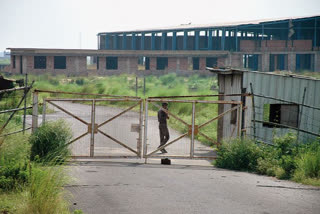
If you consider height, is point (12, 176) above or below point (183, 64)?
below

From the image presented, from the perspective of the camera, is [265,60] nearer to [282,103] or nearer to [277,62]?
[277,62]

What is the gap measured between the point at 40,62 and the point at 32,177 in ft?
172

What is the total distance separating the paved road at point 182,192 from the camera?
9.32 metres

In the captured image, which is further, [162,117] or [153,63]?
[153,63]

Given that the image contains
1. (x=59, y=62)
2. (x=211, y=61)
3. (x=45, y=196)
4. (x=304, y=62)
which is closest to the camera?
(x=45, y=196)

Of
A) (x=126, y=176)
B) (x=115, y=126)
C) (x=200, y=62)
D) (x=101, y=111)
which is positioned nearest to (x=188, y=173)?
(x=126, y=176)

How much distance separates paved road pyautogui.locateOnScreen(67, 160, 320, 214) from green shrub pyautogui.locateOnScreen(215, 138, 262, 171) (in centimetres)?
54

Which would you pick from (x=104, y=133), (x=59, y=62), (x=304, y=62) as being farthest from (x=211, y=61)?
(x=104, y=133)

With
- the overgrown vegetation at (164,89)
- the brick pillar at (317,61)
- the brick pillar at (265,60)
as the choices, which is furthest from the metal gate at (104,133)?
the brick pillar at (317,61)

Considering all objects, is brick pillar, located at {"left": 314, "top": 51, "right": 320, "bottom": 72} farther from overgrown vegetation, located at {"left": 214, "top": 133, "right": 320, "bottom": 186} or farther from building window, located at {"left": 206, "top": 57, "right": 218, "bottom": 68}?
overgrown vegetation, located at {"left": 214, "top": 133, "right": 320, "bottom": 186}

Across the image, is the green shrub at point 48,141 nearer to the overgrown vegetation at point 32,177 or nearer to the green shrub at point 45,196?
the overgrown vegetation at point 32,177

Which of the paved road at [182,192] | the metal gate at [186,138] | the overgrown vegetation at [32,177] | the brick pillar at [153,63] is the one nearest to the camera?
the overgrown vegetation at [32,177]

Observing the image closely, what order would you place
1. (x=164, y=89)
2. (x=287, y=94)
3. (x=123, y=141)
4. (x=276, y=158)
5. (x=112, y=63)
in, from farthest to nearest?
(x=112, y=63)
(x=164, y=89)
(x=123, y=141)
(x=287, y=94)
(x=276, y=158)

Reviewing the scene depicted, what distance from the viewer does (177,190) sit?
10805mm
